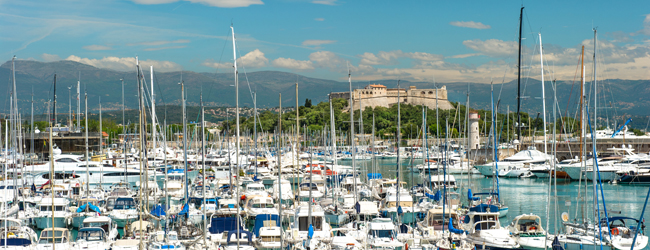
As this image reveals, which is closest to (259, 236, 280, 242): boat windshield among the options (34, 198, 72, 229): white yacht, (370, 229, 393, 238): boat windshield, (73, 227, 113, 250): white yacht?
(370, 229, 393, 238): boat windshield

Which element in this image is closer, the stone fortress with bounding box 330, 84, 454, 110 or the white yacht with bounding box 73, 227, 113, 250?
the white yacht with bounding box 73, 227, 113, 250

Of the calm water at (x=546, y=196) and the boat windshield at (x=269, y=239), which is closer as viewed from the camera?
the boat windshield at (x=269, y=239)

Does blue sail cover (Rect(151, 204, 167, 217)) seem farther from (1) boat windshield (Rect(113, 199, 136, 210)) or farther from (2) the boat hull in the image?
(2) the boat hull

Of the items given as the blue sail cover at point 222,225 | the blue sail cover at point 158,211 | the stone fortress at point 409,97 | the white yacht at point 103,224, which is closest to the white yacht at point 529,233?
the blue sail cover at point 222,225

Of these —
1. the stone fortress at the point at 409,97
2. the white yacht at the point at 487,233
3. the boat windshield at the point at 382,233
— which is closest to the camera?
the white yacht at the point at 487,233

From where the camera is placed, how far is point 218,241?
71.0ft

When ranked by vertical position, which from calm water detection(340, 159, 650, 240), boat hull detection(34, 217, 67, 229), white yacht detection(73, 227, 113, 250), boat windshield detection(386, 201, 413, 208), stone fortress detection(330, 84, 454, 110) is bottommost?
calm water detection(340, 159, 650, 240)

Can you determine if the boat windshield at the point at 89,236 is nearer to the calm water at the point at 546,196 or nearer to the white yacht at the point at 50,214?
the white yacht at the point at 50,214

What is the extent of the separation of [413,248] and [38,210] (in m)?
17.8

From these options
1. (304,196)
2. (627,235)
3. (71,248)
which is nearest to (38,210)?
(71,248)

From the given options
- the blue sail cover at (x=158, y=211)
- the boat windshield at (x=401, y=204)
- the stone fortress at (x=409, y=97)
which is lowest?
the boat windshield at (x=401, y=204)

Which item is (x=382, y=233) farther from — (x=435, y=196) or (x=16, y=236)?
(x=16, y=236)

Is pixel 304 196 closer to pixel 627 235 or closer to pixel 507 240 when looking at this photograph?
pixel 507 240

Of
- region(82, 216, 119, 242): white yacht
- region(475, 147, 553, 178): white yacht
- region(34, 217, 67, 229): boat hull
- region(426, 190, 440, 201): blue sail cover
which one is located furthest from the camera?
region(475, 147, 553, 178): white yacht
